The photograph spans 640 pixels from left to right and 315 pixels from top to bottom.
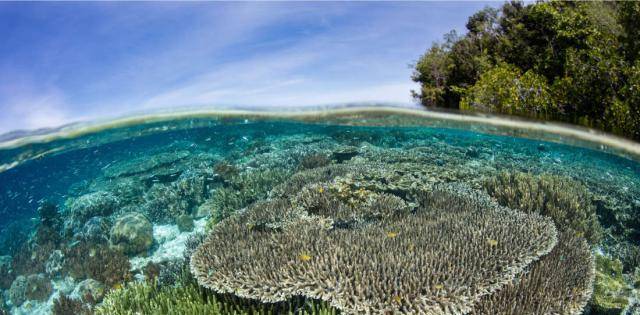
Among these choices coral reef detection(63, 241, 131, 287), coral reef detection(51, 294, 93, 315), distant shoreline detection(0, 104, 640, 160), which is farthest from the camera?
distant shoreline detection(0, 104, 640, 160)

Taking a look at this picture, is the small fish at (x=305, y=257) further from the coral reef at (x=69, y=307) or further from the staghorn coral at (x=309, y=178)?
the coral reef at (x=69, y=307)

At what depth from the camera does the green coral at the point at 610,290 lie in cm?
718

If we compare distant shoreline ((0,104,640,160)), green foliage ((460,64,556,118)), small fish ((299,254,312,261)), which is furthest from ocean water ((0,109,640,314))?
green foliage ((460,64,556,118))

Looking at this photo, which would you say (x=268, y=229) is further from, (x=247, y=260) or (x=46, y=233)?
(x=46, y=233)

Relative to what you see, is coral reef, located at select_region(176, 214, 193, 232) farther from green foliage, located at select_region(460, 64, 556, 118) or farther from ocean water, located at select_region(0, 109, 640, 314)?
green foliage, located at select_region(460, 64, 556, 118)

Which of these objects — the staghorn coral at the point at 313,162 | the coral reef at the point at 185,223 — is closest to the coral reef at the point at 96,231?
the coral reef at the point at 185,223

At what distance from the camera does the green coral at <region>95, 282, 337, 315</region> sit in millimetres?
5397

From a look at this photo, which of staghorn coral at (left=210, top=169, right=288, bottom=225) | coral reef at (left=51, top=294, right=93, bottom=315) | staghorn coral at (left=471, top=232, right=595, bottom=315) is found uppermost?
staghorn coral at (left=210, top=169, right=288, bottom=225)

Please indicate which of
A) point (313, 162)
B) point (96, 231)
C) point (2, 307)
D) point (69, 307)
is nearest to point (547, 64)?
point (313, 162)

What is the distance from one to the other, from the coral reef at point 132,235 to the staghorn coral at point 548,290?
967cm

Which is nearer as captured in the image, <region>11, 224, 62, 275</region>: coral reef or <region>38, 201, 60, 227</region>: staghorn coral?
<region>11, 224, 62, 275</region>: coral reef

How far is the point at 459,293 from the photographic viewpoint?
5.12m

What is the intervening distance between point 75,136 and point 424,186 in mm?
14363

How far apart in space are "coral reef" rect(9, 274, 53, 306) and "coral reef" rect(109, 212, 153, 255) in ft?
6.50
